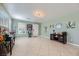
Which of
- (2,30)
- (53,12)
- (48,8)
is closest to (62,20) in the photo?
(53,12)

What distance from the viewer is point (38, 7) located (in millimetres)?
2543

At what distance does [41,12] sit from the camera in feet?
8.84

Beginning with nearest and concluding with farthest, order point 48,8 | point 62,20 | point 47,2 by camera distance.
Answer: point 47,2, point 48,8, point 62,20

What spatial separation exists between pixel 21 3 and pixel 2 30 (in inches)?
31.4

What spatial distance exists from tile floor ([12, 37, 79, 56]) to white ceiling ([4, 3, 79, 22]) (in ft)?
1.75

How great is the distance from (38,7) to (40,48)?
956mm

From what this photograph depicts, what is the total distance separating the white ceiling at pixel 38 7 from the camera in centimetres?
246

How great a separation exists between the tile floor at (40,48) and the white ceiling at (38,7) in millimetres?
535

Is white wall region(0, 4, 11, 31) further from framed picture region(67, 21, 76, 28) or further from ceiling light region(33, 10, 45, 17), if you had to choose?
framed picture region(67, 21, 76, 28)

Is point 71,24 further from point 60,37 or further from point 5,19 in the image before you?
point 5,19

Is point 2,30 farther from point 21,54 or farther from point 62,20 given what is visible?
point 62,20

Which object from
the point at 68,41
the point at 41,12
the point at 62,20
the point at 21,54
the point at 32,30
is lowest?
the point at 21,54

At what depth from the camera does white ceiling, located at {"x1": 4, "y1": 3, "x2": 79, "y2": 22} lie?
2.46 m

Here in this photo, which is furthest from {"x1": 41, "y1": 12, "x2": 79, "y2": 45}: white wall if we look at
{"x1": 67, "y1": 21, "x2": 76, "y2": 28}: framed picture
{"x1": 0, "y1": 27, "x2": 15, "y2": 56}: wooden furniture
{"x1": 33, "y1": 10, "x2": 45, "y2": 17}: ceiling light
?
{"x1": 0, "y1": 27, "x2": 15, "y2": 56}: wooden furniture
